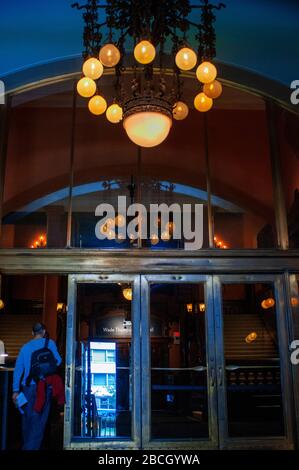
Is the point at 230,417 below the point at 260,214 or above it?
below

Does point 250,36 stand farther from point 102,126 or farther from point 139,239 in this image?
point 139,239

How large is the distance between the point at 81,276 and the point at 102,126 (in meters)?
2.05

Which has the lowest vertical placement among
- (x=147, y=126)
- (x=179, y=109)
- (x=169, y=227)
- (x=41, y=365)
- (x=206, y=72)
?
(x=41, y=365)

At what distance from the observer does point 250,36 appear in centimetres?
618

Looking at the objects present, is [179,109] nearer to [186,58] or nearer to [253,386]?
[186,58]

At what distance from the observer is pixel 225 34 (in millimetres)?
6141

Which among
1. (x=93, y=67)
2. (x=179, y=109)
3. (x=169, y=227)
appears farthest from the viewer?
(x=169, y=227)

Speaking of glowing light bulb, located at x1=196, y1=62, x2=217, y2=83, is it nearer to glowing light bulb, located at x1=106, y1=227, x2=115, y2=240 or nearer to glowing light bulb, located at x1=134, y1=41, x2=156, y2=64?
glowing light bulb, located at x1=134, y1=41, x2=156, y2=64

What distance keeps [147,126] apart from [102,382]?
309cm

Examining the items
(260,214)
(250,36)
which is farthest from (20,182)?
(250,36)

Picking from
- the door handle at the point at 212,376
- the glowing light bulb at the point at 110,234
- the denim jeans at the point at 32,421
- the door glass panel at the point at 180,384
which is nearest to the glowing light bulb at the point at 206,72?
the glowing light bulb at the point at 110,234

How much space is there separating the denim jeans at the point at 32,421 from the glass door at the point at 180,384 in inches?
43.0

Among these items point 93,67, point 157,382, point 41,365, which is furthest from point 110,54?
point 157,382

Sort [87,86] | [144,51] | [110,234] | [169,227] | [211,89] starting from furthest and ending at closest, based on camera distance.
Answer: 1. [169,227]
2. [110,234]
3. [211,89]
4. [87,86]
5. [144,51]
